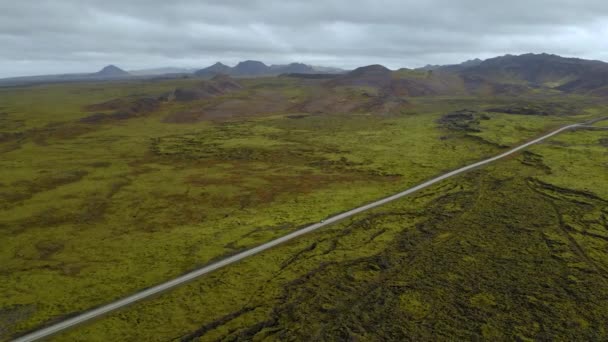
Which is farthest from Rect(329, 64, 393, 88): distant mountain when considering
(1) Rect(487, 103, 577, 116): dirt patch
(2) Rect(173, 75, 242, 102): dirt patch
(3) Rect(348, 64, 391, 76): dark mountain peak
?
(1) Rect(487, 103, 577, 116): dirt patch

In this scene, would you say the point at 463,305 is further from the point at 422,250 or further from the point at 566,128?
the point at 566,128

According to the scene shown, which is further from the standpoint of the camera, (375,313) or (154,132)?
(154,132)

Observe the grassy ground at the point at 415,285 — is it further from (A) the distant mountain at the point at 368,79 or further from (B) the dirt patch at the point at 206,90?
(A) the distant mountain at the point at 368,79

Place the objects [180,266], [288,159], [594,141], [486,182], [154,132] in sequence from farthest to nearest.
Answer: [154,132] < [594,141] < [288,159] < [486,182] < [180,266]

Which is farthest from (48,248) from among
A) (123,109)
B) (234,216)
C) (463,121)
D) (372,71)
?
(372,71)

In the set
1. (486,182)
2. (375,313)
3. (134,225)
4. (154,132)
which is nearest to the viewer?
(375,313)

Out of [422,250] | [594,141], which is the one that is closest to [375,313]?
[422,250]

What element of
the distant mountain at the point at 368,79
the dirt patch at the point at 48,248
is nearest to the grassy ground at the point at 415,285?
the dirt patch at the point at 48,248

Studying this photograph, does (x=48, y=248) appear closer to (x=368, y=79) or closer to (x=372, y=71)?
(x=368, y=79)

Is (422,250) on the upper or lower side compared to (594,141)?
lower
